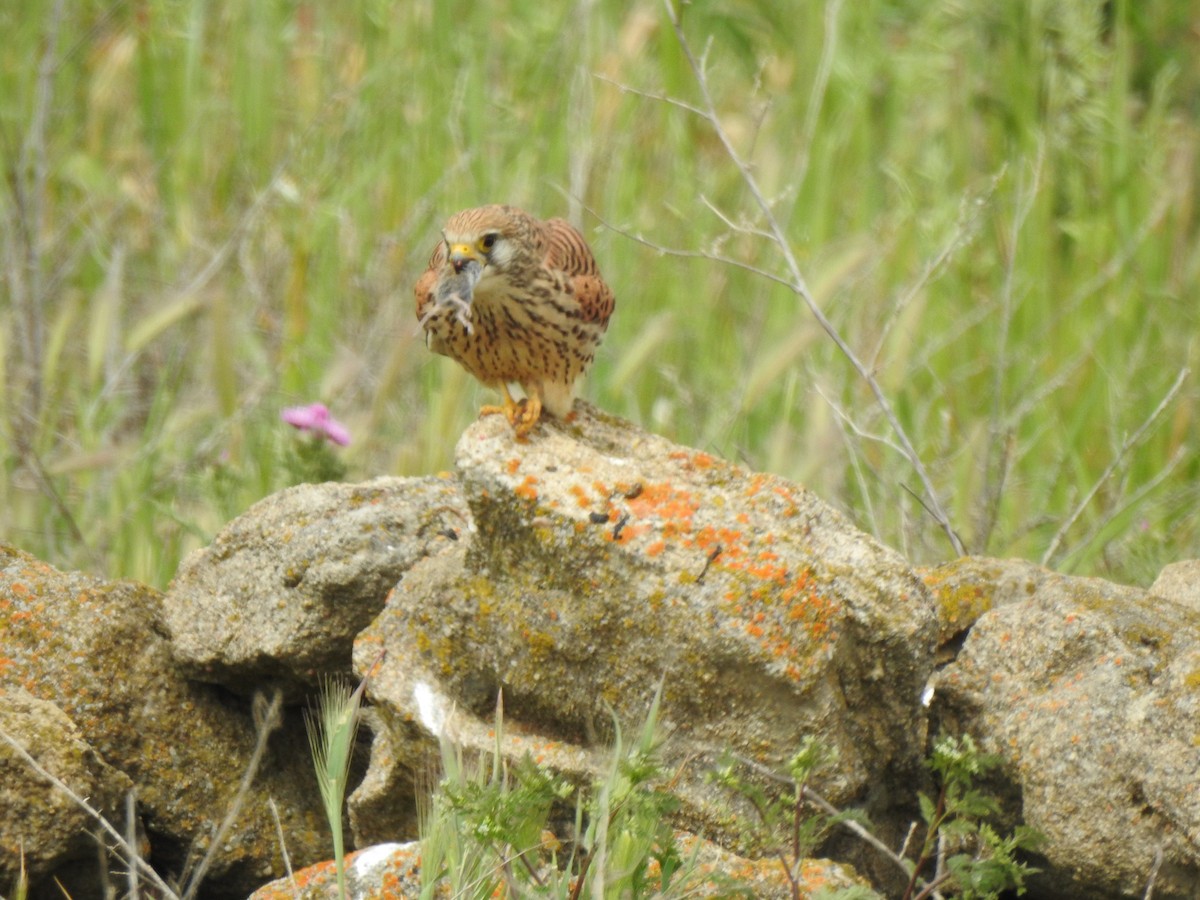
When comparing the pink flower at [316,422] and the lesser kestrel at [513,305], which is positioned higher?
the lesser kestrel at [513,305]

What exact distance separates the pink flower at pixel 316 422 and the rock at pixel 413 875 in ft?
5.77

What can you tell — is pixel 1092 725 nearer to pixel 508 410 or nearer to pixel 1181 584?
pixel 1181 584

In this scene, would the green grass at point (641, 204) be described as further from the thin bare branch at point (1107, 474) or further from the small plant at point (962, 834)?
the small plant at point (962, 834)

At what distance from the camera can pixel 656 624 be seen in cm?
286

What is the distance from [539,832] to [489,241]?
1450mm

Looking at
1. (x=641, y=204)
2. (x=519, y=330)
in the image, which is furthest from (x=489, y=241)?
(x=641, y=204)

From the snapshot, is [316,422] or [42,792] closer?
[42,792]

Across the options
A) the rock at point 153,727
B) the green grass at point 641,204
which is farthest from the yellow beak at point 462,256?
the green grass at point 641,204

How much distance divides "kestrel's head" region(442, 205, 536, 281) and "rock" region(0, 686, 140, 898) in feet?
4.11

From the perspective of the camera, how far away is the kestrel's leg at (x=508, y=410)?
332 centimetres

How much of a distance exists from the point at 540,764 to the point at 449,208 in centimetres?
425

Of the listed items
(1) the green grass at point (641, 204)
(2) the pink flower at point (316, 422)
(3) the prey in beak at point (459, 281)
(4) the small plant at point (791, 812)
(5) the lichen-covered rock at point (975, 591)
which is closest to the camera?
(4) the small plant at point (791, 812)

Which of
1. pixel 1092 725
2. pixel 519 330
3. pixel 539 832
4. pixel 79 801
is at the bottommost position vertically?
pixel 79 801

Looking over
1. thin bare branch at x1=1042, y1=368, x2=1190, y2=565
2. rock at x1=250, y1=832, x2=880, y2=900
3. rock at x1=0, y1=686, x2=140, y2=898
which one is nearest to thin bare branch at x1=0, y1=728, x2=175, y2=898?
rock at x1=0, y1=686, x2=140, y2=898
